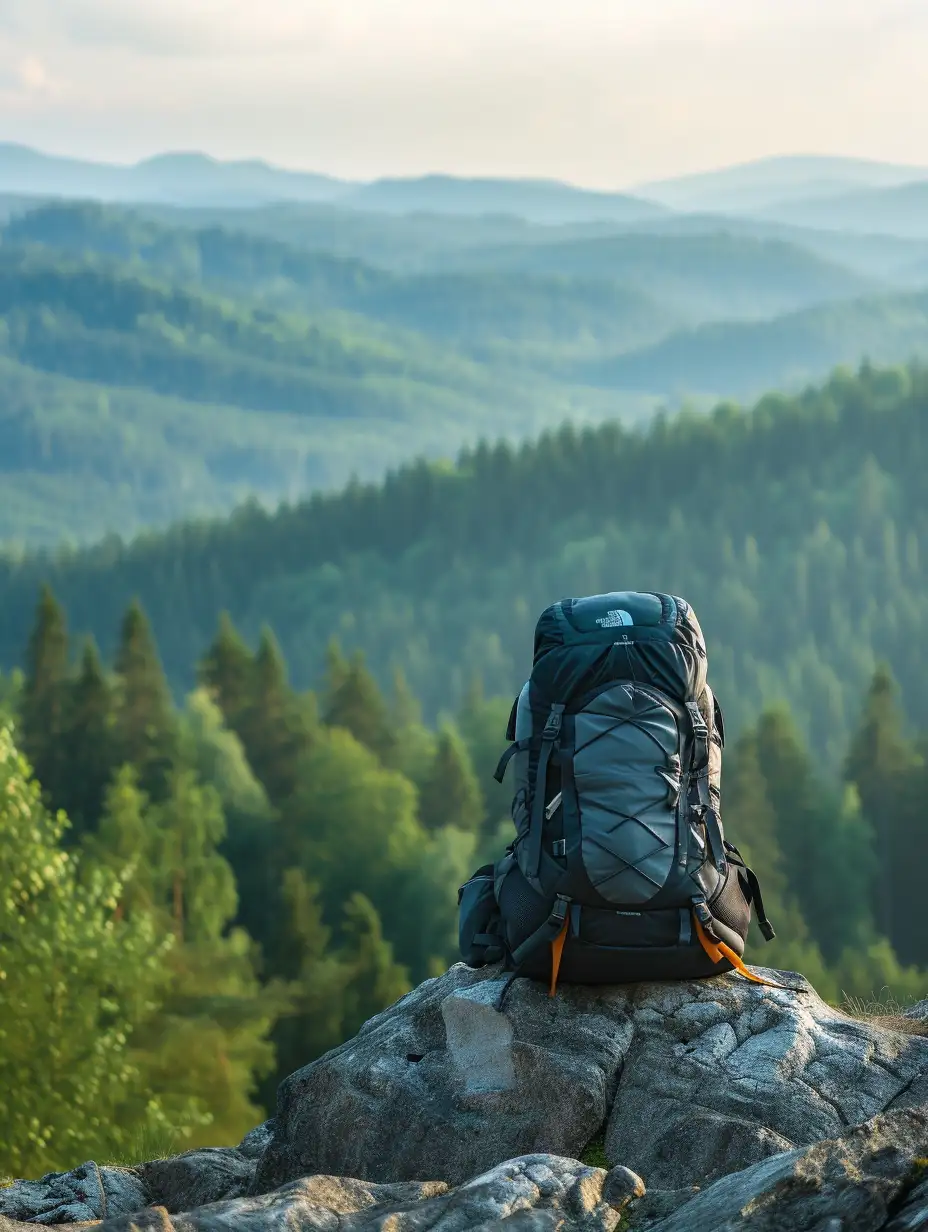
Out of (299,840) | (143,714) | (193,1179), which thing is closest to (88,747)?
(143,714)

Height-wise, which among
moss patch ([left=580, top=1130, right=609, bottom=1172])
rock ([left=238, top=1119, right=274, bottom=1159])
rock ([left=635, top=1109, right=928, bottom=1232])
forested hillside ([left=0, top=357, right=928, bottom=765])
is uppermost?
rock ([left=635, top=1109, right=928, bottom=1232])

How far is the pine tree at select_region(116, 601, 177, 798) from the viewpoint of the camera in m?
71.3

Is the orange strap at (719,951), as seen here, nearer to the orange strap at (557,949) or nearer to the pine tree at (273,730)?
the orange strap at (557,949)

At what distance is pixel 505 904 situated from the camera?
7789 mm

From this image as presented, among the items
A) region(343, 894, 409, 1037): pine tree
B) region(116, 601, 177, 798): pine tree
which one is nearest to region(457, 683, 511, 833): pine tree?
region(116, 601, 177, 798): pine tree

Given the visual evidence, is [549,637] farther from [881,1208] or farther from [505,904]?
[881,1208]

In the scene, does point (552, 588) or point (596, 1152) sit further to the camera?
point (552, 588)

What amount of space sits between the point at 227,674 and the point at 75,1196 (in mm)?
74712

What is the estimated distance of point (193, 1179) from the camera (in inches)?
304

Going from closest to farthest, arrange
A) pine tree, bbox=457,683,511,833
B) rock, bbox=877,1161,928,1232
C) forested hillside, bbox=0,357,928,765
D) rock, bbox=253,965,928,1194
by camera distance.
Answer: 1. rock, bbox=877,1161,928,1232
2. rock, bbox=253,965,928,1194
3. pine tree, bbox=457,683,511,833
4. forested hillside, bbox=0,357,928,765

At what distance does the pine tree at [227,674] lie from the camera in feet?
265

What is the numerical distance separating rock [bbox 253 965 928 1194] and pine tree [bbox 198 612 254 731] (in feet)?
241

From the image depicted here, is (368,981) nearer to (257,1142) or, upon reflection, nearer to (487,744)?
(257,1142)

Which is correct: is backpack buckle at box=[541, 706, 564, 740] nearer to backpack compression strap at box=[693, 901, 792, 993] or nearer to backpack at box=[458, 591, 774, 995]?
backpack at box=[458, 591, 774, 995]
